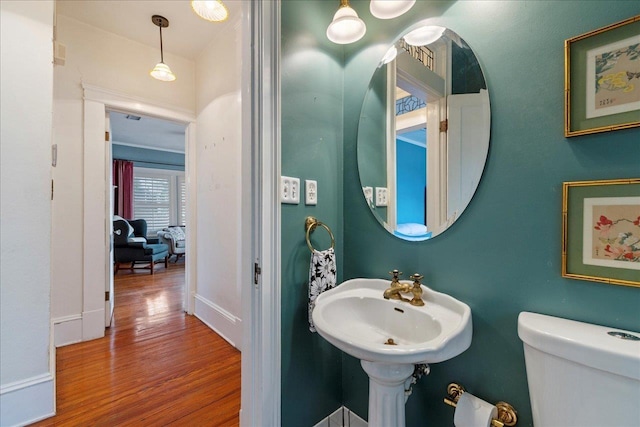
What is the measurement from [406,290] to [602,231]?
0.59 m

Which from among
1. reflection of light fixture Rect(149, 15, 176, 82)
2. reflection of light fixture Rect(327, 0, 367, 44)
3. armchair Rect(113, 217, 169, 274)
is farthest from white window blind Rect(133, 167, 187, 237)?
reflection of light fixture Rect(327, 0, 367, 44)

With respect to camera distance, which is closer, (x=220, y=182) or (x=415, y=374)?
(x=415, y=374)

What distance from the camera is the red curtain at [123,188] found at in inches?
219

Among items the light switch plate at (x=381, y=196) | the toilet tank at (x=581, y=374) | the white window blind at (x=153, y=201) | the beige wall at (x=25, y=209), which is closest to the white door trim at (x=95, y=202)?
the beige wall at (x=25, y=209)

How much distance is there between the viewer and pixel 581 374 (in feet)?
2.10

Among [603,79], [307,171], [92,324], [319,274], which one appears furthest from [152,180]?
[603,79]

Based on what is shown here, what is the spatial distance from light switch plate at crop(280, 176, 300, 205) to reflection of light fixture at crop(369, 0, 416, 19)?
2.34 feet

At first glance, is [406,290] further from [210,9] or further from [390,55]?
[210,9]

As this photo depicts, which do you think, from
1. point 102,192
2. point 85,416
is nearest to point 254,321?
point 85,416

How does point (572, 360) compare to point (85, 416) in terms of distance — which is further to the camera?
point (85, 416)

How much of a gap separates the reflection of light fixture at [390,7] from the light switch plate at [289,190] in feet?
2.34

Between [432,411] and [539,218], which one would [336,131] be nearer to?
[539,218]

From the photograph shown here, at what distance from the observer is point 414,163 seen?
3.79 ft

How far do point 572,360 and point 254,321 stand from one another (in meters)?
0.97
